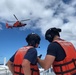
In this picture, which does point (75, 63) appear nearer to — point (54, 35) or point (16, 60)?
point (54, 35)

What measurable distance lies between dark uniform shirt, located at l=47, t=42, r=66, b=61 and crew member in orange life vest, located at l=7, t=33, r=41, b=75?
0.36m

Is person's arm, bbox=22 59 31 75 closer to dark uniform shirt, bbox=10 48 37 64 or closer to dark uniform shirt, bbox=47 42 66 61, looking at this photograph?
dark uniform shirt, bbox=10 48 37 64

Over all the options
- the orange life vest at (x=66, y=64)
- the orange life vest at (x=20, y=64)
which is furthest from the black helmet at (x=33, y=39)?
the orange life vest at (x=66, y=64)

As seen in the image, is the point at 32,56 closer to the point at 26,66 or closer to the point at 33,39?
the point at 26,66

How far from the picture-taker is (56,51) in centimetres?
438

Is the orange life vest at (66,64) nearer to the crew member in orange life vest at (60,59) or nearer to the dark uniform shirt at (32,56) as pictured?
the crew member in orange life vest at (60,59)

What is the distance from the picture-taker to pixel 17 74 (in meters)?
4.81

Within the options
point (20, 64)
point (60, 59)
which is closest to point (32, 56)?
point (20, 64)

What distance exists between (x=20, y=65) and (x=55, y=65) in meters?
0.78

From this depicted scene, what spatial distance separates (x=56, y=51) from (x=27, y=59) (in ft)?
2.01

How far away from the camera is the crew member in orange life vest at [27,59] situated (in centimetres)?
443

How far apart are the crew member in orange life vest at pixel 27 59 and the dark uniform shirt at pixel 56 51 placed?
36cm

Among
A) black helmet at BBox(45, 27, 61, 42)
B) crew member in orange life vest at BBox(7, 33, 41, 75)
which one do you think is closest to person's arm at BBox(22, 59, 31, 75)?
crew member in orange life vest at BBox(7, 33, 41, 75)

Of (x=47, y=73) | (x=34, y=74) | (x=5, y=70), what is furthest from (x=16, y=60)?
(x=47, y=73)
